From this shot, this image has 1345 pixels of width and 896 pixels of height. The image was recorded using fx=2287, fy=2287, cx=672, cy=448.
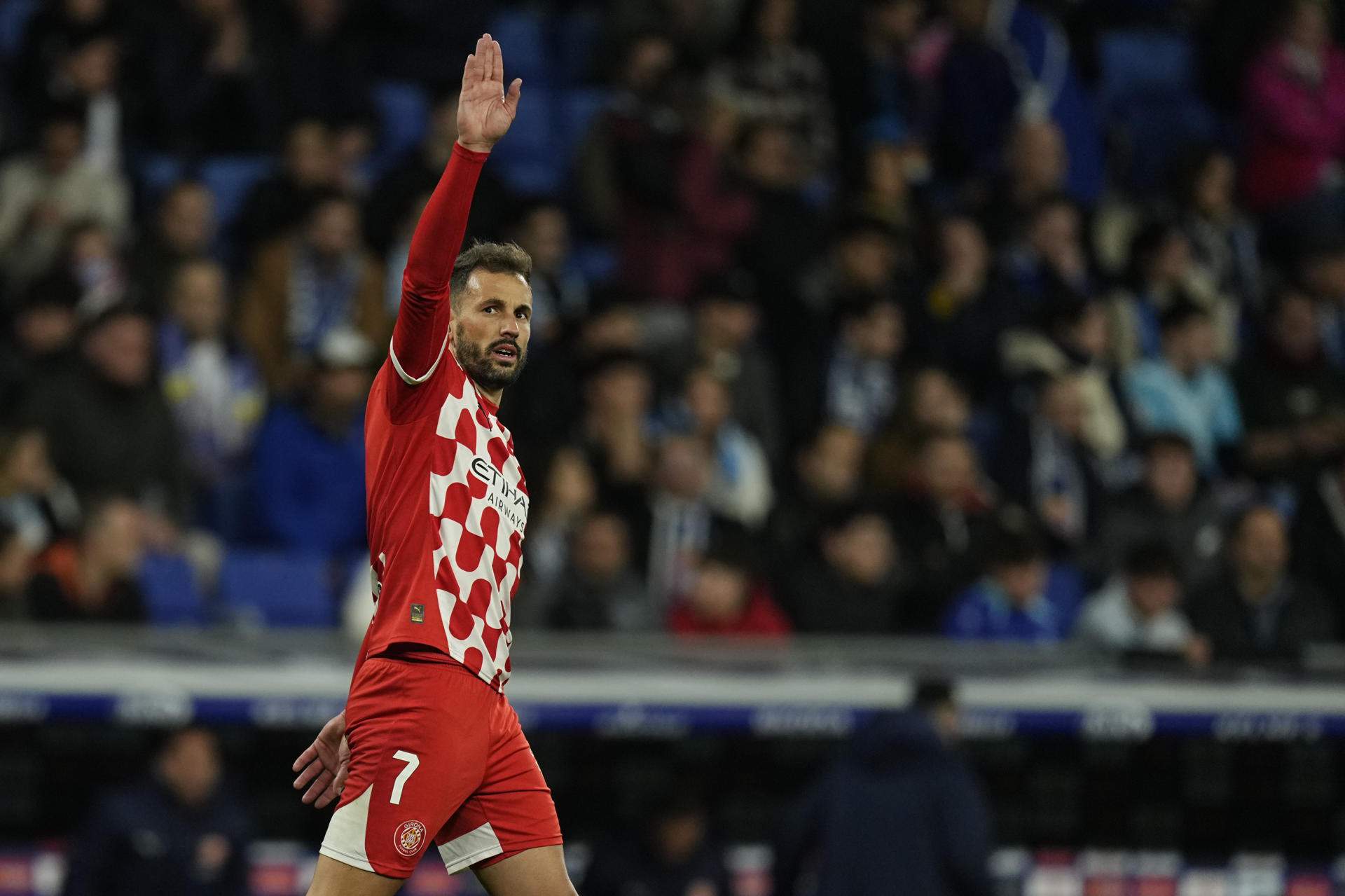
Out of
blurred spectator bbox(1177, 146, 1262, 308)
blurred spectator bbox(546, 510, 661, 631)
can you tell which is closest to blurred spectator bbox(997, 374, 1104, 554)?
blurred spectator bbox(1177, 146, 1262, 308)

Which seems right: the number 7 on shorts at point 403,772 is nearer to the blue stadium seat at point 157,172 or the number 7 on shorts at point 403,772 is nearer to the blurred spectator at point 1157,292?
the blue stadium seat at point 157,172

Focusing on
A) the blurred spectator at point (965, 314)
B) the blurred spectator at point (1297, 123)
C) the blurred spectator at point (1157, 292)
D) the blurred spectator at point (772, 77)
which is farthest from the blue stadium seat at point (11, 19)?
the blurred spectator at point (1297, 123)

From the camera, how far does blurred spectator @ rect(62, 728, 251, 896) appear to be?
901cm

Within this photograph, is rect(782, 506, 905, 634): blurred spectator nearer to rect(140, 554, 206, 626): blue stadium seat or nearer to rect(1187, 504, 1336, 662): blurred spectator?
rect(1187, 504, 1336, 662): blurred spectator

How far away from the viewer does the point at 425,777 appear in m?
5.31

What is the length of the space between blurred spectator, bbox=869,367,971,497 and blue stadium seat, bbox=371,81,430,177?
3372mm

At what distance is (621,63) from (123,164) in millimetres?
2855

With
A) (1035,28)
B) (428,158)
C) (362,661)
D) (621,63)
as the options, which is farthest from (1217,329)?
(362,661)

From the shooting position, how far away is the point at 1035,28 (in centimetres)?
1441

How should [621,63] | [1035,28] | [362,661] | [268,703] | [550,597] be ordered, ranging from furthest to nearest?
[1035,28], [621,63], [550,597], [268,703], [362,661]

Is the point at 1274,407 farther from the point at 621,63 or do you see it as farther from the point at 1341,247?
the point at 621,63

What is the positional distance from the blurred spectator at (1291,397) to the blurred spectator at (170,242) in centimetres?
576

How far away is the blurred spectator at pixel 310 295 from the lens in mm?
11250

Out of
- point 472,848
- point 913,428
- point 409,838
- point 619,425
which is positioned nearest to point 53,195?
point 619,425
